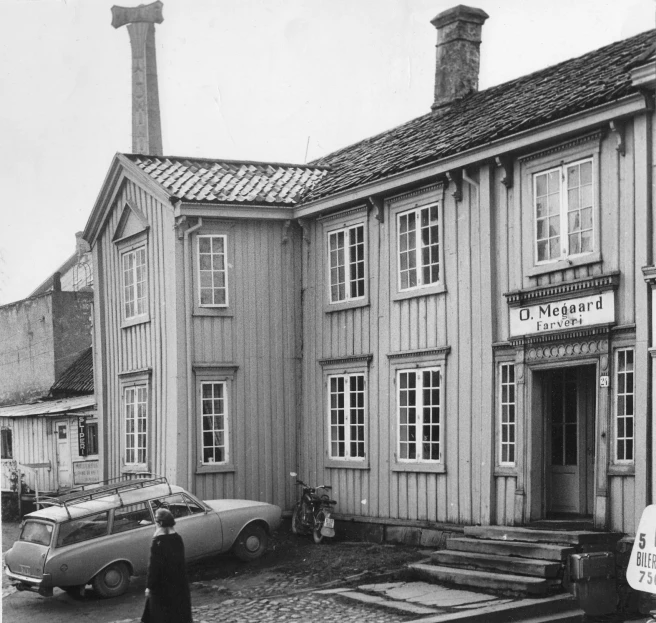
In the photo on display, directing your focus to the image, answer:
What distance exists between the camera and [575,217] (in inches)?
558

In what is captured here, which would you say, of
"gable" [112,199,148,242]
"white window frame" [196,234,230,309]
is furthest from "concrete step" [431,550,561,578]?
"gable" [112,199,148,242]

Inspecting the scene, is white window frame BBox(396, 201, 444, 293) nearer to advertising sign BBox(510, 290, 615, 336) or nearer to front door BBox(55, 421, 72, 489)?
advertising sign BBox(510, 290, 615, 336)

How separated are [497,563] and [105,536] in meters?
5.20

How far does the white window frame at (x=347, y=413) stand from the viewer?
59.6 feet

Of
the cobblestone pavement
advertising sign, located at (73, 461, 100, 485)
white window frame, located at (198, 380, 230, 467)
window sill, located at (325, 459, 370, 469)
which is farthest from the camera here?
advertising sign, located at (73, 461, 100, 485)

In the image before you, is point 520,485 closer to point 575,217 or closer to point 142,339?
point 575,217

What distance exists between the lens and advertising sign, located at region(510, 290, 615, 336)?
13633 mm

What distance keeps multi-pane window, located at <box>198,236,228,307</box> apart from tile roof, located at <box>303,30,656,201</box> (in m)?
1.79

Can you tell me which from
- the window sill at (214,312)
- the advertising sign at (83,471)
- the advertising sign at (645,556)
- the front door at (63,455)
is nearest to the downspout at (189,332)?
the window sill at (214,312)

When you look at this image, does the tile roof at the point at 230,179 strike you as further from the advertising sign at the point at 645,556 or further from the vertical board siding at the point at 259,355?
the advertising sign at the point at 645,556

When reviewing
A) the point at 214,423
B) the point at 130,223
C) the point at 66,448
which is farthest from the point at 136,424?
the point at 66,448

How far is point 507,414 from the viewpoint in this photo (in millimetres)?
15320

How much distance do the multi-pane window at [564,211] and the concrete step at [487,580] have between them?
13.9ft

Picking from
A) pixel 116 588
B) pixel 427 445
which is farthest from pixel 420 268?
pixel 116 588
